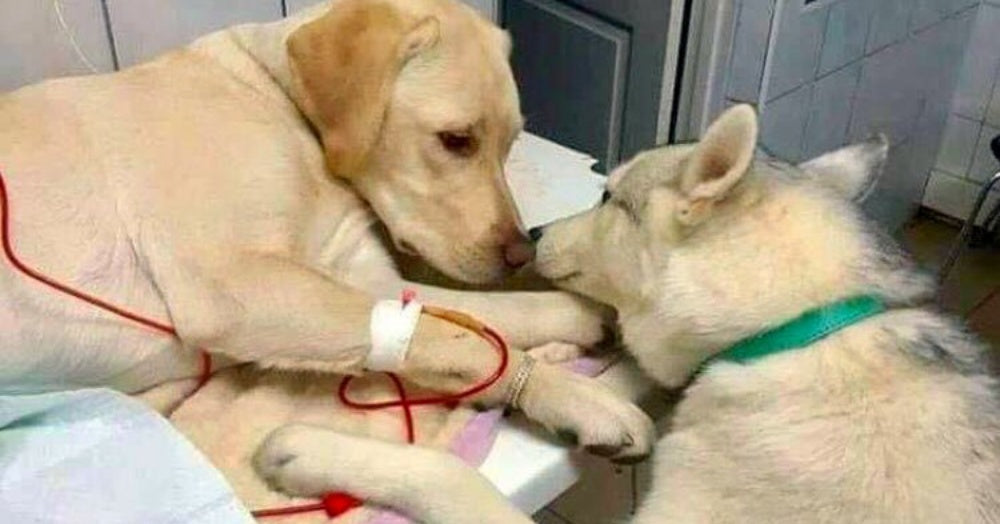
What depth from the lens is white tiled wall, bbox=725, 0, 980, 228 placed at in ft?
7.39

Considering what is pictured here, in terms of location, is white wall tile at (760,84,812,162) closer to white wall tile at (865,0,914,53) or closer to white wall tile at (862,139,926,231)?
white wall tile at (865,0,914,53)

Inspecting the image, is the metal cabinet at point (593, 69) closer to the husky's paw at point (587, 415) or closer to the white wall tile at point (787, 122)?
the white wall tile at point (787, 122)

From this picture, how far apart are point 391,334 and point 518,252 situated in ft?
0.75

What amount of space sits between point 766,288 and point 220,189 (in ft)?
1.96

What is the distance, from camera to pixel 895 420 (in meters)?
1.09

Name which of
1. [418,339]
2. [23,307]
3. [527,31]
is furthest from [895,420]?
[527,31]

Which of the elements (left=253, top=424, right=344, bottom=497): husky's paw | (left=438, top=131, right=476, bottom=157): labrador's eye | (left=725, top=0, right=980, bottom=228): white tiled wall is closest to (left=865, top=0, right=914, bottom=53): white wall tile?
(left=725, top=0, right=980, bottom=228): white tiled wall

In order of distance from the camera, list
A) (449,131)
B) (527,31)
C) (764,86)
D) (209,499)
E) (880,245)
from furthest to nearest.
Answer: (527,31) → (764,86) → (449,131) → (880,245) → (209,499)

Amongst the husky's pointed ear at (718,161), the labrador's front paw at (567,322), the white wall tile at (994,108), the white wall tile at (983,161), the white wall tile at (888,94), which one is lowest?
the white wall tile at (983,161)

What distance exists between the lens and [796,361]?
113 centimetres

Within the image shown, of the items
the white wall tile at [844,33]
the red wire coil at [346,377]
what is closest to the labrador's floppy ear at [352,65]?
the red wire coil at [346,377]

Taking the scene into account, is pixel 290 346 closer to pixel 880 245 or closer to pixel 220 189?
pixel 220 189

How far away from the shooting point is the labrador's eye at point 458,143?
1.29 meters

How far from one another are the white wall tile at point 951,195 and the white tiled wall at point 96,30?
84.1 inches
